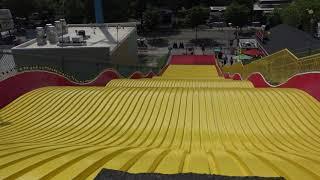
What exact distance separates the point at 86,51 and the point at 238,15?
44749 millimetres

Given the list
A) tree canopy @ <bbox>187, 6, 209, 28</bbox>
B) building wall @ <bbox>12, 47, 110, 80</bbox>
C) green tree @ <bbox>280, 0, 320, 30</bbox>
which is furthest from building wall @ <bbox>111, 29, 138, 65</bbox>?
tree canopy @ <bbox>187, 6, 209, 28</bbox>

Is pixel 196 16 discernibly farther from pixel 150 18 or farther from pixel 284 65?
pixel 284 65

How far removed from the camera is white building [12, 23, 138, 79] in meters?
17.5

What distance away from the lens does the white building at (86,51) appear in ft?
57.5

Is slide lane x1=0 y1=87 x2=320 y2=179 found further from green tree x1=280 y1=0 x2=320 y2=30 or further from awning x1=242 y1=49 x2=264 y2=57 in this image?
green tree x1=280 y1=0 x2=320 y2=30

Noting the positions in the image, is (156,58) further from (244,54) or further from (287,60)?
(287,60)

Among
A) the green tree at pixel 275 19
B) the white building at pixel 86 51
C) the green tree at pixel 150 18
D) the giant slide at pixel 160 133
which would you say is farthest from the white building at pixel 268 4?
the giant slide at pixel 160 133

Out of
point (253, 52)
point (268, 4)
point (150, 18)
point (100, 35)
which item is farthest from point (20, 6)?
point (100, 35)

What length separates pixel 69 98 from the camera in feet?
41.4

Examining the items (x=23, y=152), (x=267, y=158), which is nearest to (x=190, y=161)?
(x=267, y=158)

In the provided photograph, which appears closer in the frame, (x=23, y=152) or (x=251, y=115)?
(x=23, y=152)

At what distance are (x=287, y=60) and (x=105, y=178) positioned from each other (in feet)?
50.5

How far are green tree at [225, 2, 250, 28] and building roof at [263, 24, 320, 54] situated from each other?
19458mm

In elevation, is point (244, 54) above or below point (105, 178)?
below
